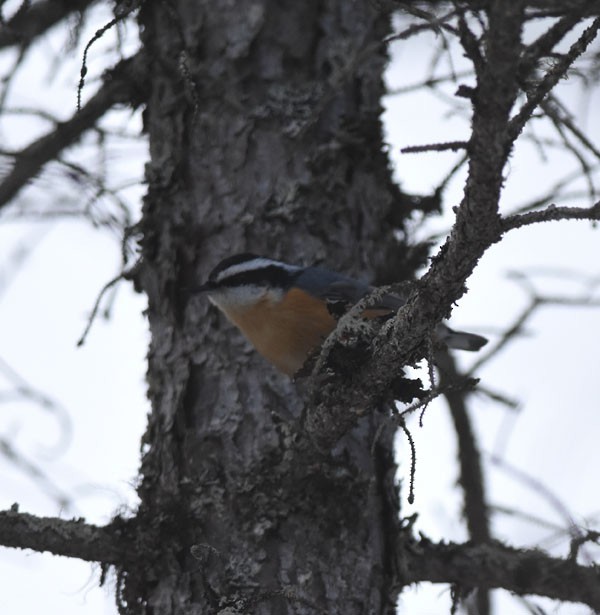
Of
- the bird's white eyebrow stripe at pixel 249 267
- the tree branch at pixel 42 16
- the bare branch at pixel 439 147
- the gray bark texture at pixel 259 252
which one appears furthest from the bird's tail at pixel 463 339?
the bare branch at pixel 439 147

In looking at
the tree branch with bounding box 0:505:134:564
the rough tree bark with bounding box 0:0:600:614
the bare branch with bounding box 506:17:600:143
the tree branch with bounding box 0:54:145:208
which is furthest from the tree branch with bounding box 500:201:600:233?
the tree branch with bounding box 0:54:145:208

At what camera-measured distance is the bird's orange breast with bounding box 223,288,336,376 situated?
3.42 m

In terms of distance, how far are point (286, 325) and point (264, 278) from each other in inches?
7.5

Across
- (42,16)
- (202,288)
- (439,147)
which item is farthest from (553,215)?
(42,16)

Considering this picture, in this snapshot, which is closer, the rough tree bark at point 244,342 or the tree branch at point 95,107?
the rough tree bark at point 244,342

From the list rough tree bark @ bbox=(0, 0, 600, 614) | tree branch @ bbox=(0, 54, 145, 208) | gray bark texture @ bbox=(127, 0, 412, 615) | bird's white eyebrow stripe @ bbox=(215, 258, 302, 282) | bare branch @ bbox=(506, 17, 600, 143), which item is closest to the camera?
bare branch @ bbox=(506, 17, 600, 143)

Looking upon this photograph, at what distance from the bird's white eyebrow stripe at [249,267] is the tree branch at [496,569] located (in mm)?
1098

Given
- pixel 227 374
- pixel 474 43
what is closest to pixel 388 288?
pixel 474 43

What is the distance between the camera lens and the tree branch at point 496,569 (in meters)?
3.03

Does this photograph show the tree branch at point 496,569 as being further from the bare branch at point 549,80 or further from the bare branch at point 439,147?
the bare branch at point 549,80

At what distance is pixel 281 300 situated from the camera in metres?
3.72

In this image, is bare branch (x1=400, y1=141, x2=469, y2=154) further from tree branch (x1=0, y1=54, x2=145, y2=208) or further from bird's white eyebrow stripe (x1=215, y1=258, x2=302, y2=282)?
tree branch (x1=0, y1=54, x2=145, y2=208)

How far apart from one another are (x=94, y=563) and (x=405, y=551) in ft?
3.17

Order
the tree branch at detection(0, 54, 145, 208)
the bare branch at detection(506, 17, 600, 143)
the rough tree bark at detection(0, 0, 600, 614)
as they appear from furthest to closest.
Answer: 1. the tree branch at detection(0, 54, 145, 208)
2. the rough tree bark at detection(0, 0, 600, 614)
3. the bare branch at detection(506, 17, 600, 143)
